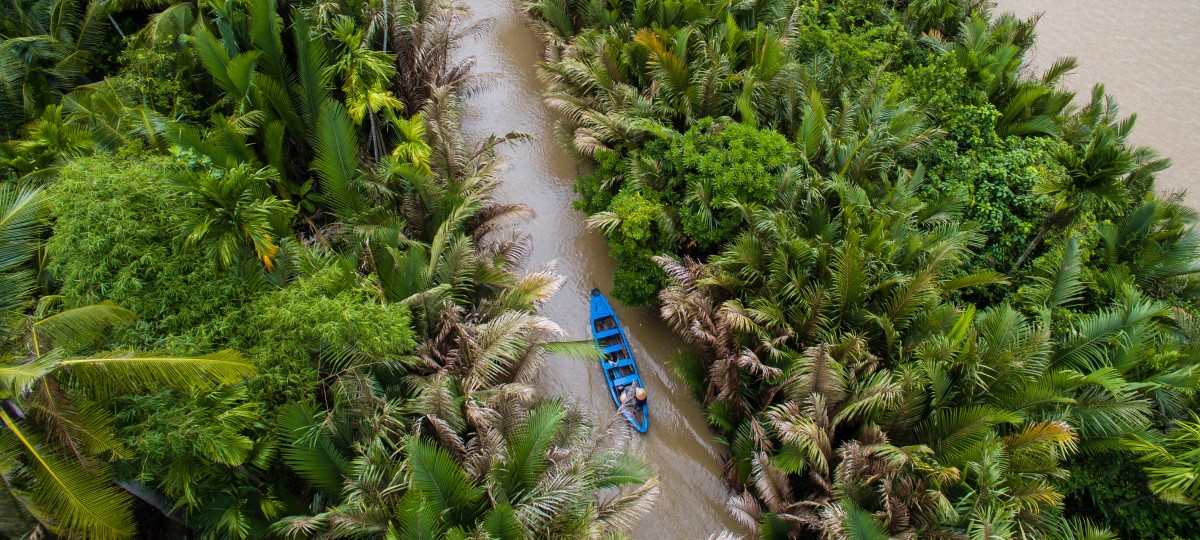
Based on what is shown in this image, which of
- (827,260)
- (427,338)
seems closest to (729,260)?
(827,260)

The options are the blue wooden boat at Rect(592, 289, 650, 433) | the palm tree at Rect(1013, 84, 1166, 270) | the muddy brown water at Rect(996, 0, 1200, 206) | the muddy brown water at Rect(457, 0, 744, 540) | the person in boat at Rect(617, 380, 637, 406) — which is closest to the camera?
the palm tree at Rect(1013, 84, 1166, 270)

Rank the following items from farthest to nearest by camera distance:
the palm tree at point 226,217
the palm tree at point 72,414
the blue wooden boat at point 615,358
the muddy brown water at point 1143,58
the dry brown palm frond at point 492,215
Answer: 1. the muddy brown water at point 1143,58
2. the dry brown palm frond at point 492,215
3. the blue wooden boat at point 615,358
4. the palm tree at point 226,217
5. the palm tree at point 72,414

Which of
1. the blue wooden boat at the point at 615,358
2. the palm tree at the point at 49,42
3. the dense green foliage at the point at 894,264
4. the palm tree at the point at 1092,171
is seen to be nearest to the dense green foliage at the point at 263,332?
the palm tree at the point at 49,42

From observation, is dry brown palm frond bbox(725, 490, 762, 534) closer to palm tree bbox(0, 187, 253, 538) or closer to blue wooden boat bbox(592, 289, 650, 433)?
blue wooden boat bbox(592, 289, 650, 433)

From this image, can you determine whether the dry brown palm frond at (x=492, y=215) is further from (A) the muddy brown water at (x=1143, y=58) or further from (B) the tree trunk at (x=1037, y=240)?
(A) the muddy brown water at (x=1143, y=58)

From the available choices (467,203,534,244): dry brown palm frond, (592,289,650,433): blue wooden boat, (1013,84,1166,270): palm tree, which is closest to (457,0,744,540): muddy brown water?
(592,289,650,433): blue wooden boat

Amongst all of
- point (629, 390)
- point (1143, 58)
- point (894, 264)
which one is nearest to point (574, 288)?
point (629, 390)
